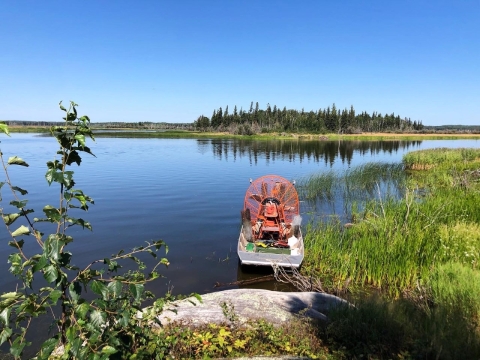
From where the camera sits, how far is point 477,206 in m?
11.7

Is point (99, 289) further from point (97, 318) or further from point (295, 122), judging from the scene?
point (295, 122)

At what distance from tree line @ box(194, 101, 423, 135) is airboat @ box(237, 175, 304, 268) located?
282 ft

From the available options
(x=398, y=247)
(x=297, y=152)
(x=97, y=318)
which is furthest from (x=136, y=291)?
(x=297, y=152)

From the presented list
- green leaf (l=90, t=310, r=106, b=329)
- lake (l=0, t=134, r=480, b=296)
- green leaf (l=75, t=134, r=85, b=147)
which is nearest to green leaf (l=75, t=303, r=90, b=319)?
green leaf (l=90, t=310, r=106, b=329)

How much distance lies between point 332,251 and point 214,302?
5561mm

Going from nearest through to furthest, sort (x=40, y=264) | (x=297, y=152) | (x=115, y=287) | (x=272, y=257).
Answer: (x=40, y=264)
(x=115, y=287)
(x=272, y=257)
(x=297, y=152)

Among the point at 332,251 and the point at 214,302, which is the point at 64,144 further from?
the point at 332,251

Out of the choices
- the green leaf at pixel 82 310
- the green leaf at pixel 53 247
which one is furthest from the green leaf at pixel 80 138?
the green leaf at pixel 82 310

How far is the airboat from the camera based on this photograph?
31.7 feet

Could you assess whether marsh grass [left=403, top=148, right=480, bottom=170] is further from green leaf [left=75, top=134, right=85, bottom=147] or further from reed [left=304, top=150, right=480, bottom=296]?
green leaf [left=75, top=134, right=85, bottom=147]

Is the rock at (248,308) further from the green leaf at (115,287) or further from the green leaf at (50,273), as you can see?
the green leaf at (50,273)

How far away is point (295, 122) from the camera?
110188 mm

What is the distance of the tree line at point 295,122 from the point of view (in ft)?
351

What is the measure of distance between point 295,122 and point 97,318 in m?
112
